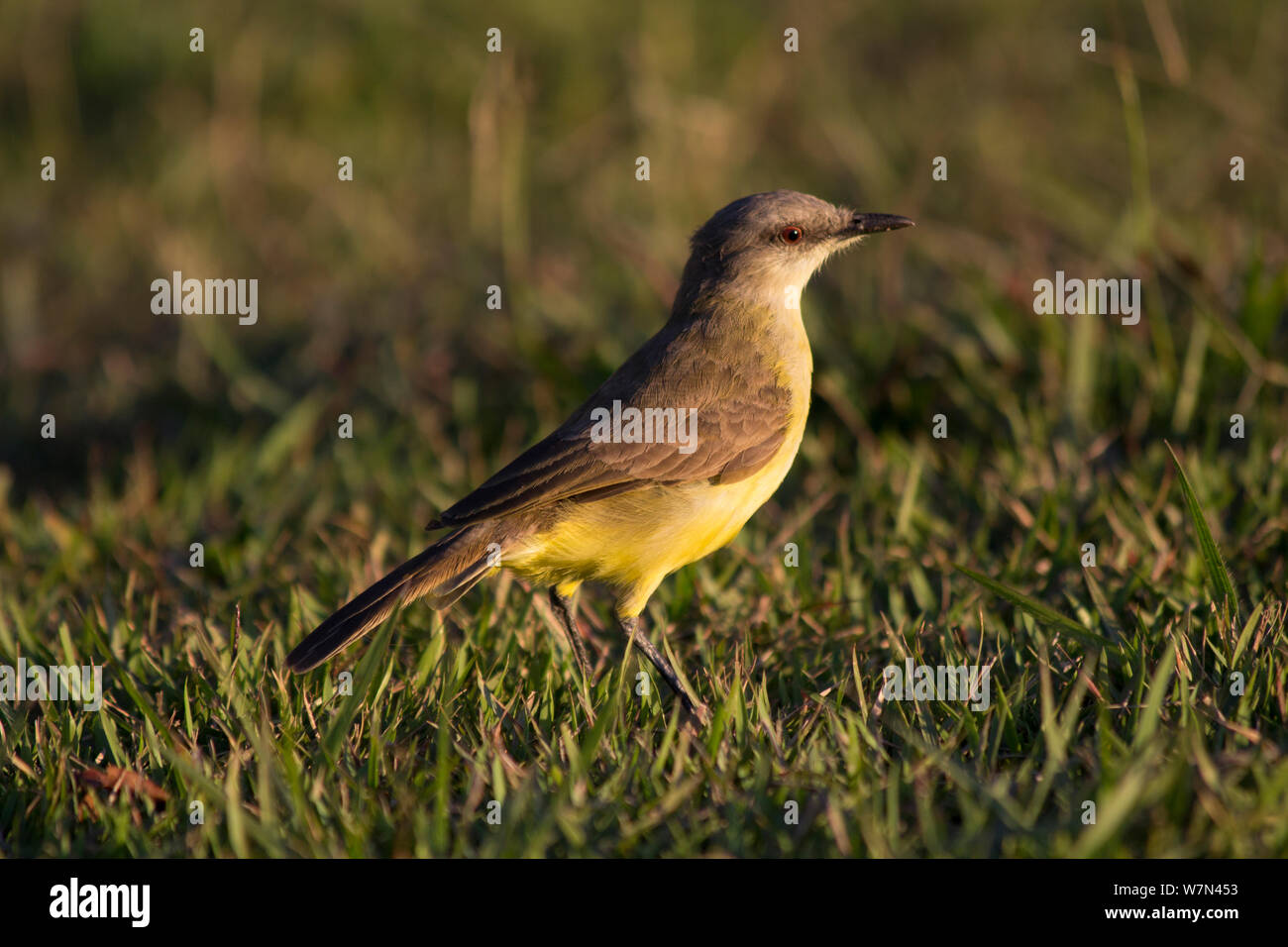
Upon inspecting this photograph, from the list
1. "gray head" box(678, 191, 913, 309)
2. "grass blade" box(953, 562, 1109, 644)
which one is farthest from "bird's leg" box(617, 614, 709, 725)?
"gray head" box(678, 191, 913, 309)

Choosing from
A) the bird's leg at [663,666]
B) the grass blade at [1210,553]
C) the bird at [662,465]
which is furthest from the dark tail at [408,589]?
the grass blade at [1210,553]

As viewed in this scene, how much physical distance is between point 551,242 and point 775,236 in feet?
14.1

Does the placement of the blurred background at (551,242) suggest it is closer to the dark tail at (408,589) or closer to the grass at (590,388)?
the grass at (590,388)

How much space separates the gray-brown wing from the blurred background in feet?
3.10

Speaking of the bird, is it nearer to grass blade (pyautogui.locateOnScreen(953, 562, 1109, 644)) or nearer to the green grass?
the green grass

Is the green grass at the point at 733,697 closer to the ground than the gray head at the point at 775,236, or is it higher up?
closer to the ground

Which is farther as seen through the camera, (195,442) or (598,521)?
(195,442)

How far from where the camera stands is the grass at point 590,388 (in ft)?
10.7

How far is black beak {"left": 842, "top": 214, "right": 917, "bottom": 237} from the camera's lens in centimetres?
489

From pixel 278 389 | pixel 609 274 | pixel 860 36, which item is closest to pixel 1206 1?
pixel 860 36

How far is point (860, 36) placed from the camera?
1180 cm

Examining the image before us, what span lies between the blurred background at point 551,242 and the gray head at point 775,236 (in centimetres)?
102

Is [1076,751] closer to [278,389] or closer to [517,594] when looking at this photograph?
[517,594]
